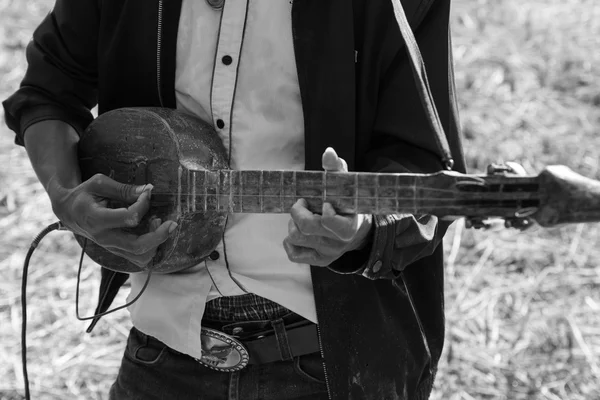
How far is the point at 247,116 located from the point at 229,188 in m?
0.24

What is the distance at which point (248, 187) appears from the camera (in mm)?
2068

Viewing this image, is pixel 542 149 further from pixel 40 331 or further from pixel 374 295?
pixel 374 295

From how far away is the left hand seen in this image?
6.20 feet

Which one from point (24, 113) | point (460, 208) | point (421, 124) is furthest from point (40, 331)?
point (460, 208)

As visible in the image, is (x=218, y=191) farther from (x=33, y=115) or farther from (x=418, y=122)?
(x=33, y=115)

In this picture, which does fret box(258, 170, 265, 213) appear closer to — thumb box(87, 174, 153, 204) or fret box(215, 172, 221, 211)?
fret box(215, 172, 221, 211)

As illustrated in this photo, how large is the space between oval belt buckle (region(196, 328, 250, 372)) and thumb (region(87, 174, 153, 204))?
15.2 inches

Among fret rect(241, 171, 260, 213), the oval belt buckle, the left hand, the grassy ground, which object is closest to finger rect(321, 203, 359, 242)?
the left hand

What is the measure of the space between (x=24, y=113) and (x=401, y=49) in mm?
973

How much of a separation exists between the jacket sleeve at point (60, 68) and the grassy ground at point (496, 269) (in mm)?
1612

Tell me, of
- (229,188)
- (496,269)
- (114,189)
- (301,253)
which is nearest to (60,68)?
(114,189)

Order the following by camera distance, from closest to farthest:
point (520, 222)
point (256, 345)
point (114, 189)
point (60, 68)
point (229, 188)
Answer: point (520, 222)
point (229, 188)
point (114, 189)
point (256, 345)
point (60, 68)

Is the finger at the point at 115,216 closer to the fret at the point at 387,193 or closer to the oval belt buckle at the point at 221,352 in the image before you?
the oval belt buckle at the point at 221,352

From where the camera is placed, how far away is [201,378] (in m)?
2.42
